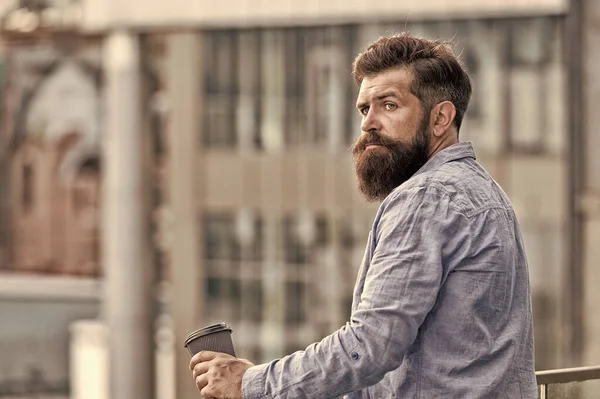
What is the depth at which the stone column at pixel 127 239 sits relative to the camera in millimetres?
20453

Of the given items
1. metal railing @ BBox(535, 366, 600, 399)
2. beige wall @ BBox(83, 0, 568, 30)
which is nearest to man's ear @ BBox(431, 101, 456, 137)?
metal railing @ BBox(535, 366, 600, 399)

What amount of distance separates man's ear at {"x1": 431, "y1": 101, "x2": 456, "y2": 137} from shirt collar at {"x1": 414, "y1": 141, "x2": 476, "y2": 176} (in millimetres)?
40

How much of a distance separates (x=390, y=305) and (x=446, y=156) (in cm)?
38

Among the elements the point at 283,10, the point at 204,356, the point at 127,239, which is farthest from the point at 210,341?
the point at 127,239

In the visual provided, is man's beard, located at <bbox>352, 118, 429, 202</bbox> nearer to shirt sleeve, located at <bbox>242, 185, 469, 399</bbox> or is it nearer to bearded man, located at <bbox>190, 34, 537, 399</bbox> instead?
bearded man, located at <bbox>190, 34, 537, 399</bbox>

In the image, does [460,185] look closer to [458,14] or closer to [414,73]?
[414,73]

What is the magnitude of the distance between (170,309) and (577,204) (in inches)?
275

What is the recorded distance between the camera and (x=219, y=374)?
237 centimetres

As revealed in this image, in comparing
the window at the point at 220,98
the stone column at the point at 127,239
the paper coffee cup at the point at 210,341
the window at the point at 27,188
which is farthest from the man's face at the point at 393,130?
the window at the point at 27,188

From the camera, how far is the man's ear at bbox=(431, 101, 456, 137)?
2.43 meters

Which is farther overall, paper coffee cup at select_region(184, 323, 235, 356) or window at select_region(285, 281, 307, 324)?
window at select_region(285, 281, 307, 324)

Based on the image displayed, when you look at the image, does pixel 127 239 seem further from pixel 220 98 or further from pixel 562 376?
pixel 562 376

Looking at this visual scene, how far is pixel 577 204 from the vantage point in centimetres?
1773

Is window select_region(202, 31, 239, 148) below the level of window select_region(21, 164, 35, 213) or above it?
above
